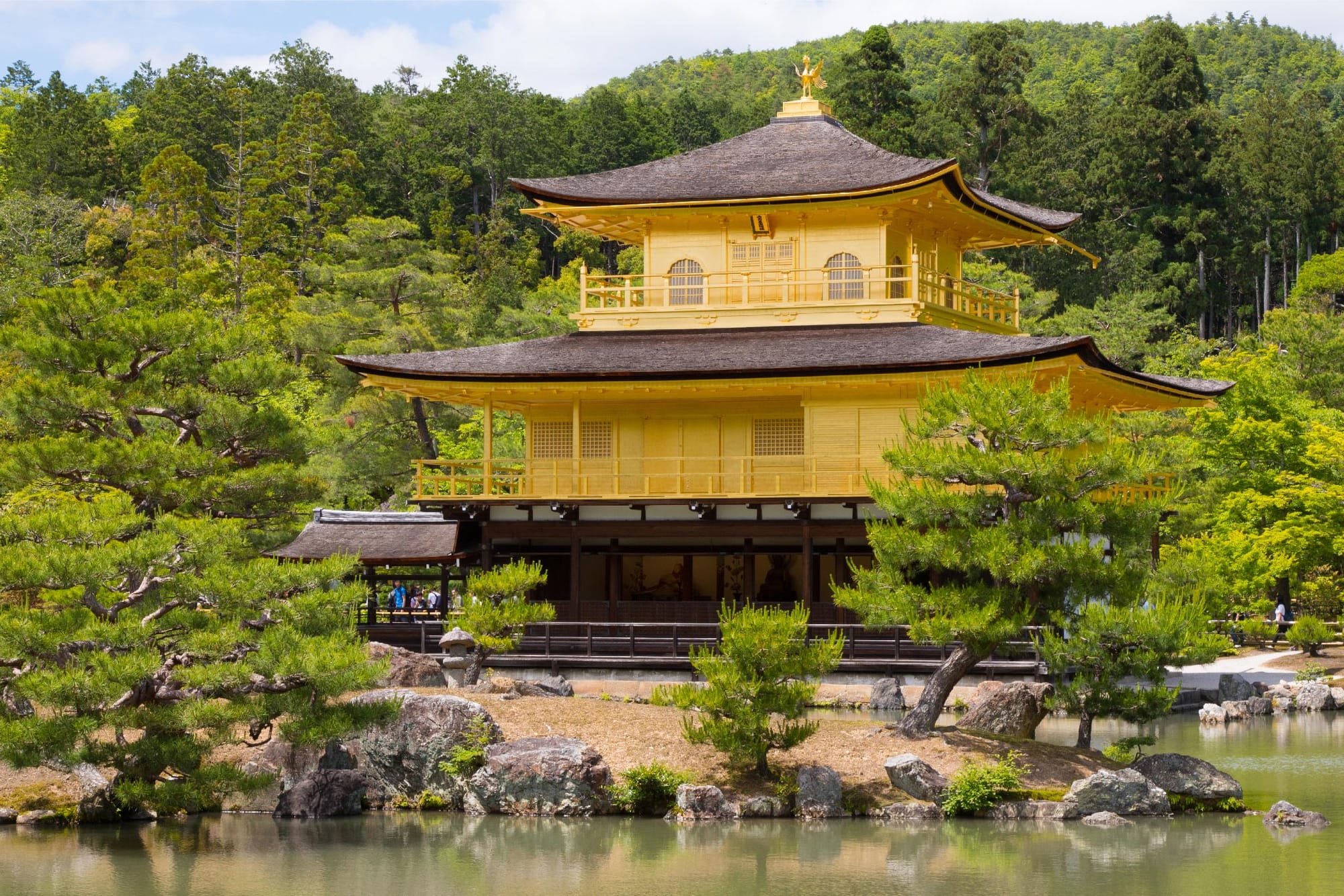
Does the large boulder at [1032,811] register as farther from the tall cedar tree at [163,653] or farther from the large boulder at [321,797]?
the large boulder at [321,797]

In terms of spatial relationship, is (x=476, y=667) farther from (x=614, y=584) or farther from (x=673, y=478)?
(x=673, y=478)

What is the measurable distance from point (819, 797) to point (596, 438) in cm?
1586

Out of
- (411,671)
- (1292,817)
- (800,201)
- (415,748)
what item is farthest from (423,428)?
Result: (1292,817)

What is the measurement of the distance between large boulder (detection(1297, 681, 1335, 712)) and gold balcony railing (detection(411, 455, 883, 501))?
9.52 m

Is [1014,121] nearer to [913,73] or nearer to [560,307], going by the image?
[560,307]

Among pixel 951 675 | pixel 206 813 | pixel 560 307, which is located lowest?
pixel 206 813

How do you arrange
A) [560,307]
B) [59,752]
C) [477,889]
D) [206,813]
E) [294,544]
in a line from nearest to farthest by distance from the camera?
[477,889]
[59,752]
[206,813]
[294,544]
[560,307]

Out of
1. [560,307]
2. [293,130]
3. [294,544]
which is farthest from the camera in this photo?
[293,130]

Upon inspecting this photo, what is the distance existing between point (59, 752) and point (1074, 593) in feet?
40.6

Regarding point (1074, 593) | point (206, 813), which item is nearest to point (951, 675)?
point (1074, 593)

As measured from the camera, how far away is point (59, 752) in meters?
18.6

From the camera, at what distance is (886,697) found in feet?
94.1

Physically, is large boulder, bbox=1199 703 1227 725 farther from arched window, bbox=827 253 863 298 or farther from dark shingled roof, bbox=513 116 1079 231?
dark shingled roof, bbox=513 116 1079 231

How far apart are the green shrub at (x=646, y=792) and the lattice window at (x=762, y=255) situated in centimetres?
1702
